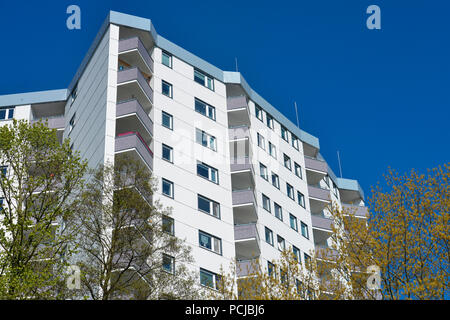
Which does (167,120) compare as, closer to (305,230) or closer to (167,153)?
(167,153)

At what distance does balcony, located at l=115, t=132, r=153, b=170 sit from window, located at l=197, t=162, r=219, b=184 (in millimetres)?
5643

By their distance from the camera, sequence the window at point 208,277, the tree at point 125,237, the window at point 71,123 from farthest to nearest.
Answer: the window at point 71,123 < the window at point 208,277 < the tree at point 125,237

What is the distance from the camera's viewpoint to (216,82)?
201 feet

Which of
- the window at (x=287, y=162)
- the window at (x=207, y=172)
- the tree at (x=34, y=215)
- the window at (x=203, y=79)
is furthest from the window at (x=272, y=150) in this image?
the tree at (x=34, y=215)

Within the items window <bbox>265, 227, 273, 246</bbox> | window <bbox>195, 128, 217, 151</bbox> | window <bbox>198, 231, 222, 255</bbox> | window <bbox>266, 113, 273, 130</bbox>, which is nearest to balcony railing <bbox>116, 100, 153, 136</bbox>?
window <bbox>195, 128, 217, 151</bbox>

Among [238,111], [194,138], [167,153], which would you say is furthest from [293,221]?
[167,153]

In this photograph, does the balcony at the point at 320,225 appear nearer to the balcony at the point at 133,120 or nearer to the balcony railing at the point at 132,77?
the balcony at the point at 133,120

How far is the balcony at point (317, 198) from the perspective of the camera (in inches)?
2643

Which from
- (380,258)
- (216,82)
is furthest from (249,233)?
(380,258)

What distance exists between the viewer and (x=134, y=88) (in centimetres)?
5203

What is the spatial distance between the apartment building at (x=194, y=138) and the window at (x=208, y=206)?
97mm

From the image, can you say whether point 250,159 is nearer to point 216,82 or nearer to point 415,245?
point 216,82
